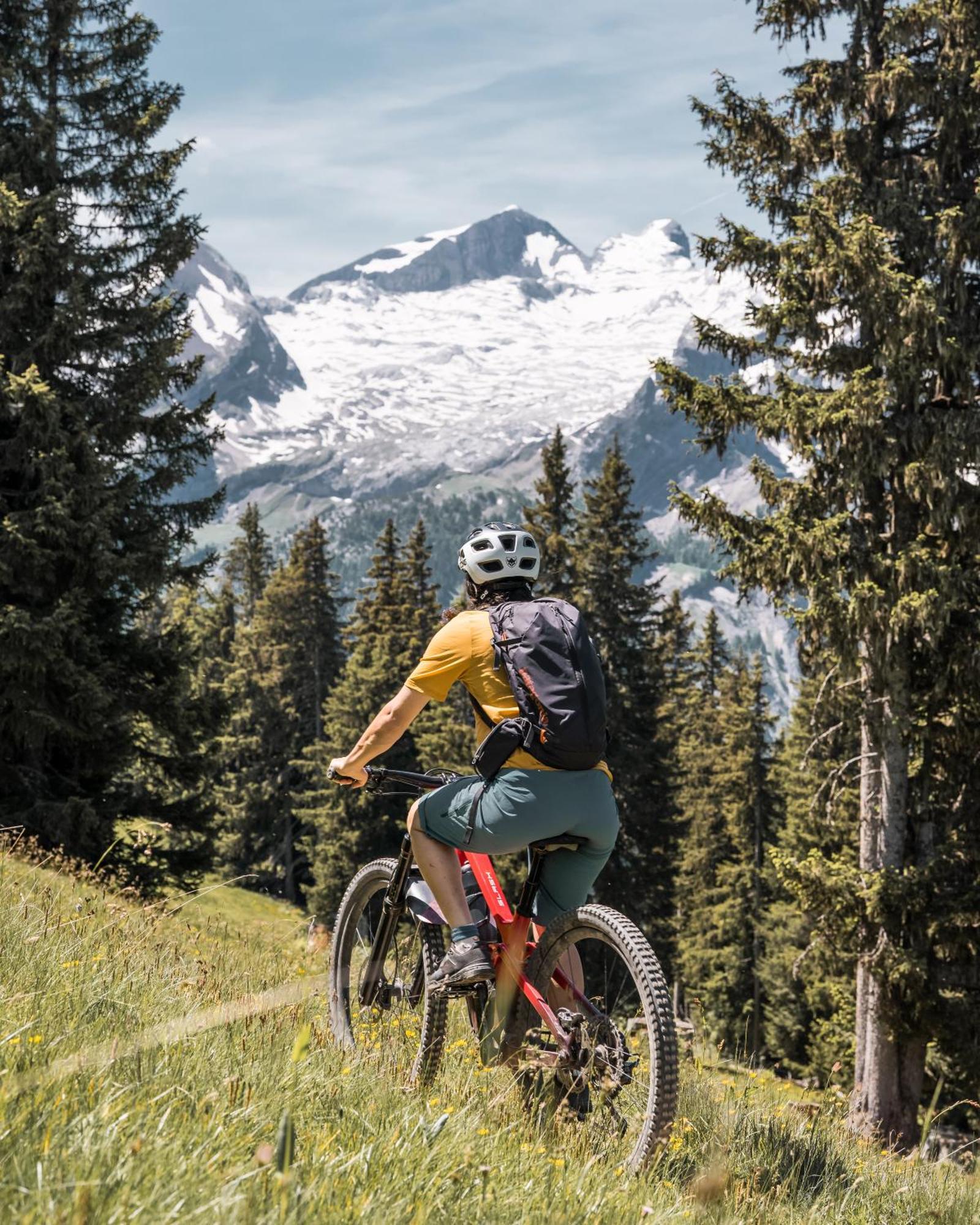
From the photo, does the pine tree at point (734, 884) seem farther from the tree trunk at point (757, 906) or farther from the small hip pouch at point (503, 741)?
the small hip pouch at point (503, 741)

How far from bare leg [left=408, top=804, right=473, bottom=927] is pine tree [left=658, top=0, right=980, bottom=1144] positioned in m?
9.15

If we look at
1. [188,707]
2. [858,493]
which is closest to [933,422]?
[858,493]

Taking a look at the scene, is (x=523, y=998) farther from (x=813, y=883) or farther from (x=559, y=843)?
(x=813, y=883)

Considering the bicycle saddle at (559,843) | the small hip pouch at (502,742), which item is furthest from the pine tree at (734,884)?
the small hip pouch at (502,742)

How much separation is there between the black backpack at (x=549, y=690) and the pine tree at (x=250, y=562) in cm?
5864

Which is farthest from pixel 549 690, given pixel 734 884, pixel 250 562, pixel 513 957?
pixel 250 562

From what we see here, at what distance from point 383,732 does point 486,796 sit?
0.65m

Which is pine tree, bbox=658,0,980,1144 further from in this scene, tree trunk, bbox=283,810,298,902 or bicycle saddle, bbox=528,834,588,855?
tree trunk, bbox=283,810,298,902

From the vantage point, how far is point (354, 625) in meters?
43.5

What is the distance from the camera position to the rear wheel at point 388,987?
186 inches

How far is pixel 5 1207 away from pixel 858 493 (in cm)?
1318

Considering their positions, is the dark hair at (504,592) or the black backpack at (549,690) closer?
the black backpack at (549,690)

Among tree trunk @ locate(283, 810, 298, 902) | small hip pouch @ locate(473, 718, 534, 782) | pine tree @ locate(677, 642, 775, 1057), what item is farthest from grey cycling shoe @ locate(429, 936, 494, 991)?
tree trunk @ locate(283, 810, 298, 902)

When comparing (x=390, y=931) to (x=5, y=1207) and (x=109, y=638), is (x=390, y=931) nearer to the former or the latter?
(x=5, y=1207)
